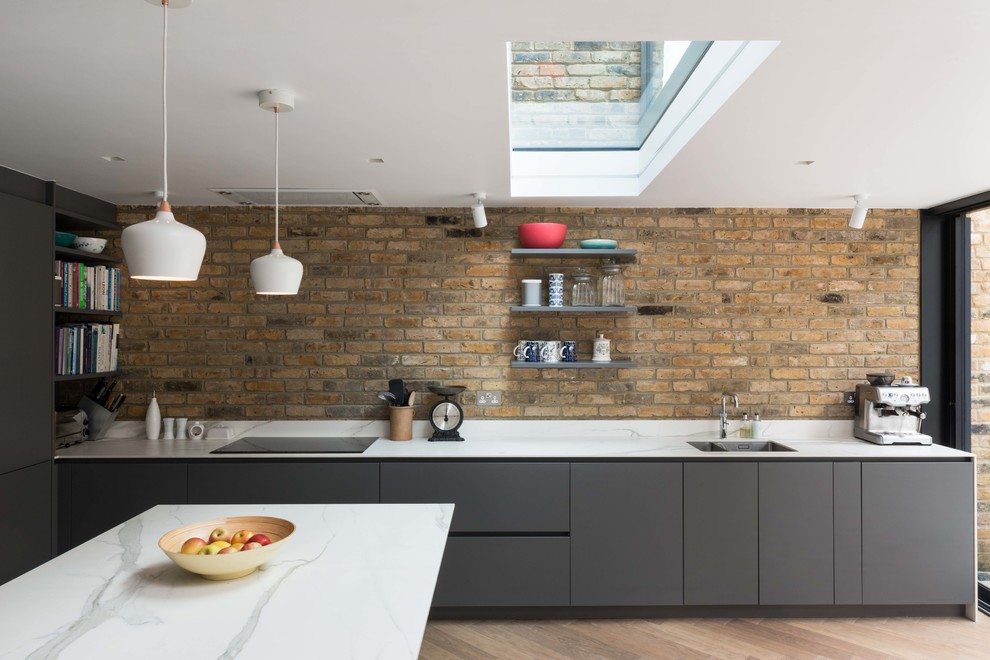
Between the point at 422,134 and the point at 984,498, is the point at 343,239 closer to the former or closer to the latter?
the point at 422,134

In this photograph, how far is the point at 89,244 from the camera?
373 cm

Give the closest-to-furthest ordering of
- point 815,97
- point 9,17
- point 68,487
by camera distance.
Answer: point 9,17
point 815,97
point 68,487

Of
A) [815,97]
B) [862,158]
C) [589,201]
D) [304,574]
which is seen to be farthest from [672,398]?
[304,574]

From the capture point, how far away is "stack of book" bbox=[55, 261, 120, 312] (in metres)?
3.58

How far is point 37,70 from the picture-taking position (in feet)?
6.48

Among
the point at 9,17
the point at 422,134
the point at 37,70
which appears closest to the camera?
the point at 9,17

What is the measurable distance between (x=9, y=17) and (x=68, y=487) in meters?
2.57

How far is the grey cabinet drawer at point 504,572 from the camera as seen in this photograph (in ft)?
11.3

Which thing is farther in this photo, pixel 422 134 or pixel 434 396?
pixel 434 396

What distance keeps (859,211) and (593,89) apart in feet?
5.83

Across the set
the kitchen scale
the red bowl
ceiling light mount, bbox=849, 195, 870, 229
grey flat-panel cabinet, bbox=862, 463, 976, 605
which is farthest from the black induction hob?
ceiling light mount, bbox=849, 195, 870, 229

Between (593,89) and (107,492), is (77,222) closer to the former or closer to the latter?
(107,492)

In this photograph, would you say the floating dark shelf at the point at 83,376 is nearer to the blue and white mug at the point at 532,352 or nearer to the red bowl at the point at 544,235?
the blue and white mug at the point at 532,352

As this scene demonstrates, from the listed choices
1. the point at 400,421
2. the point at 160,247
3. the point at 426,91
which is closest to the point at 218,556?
the point at 160,247
